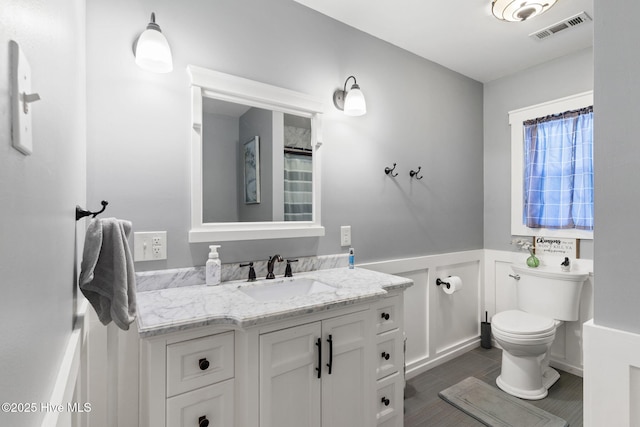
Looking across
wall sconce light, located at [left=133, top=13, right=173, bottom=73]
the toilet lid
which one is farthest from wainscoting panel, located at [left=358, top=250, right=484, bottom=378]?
wall sconce light, located at [left=133, top=13, right=173, bottom=73]

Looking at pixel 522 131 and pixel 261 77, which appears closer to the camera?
pixel 261 77

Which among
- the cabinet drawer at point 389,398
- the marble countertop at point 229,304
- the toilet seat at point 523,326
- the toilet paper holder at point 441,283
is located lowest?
the cabinet drawer at point 389,398

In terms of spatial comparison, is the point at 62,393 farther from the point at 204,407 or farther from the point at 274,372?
the point at 274,372

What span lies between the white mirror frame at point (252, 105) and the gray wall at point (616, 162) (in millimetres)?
1286

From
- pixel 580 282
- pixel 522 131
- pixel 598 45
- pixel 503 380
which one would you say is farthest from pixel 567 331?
pixel 598 45

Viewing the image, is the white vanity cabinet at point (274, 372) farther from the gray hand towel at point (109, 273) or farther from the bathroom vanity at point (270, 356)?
the gray hand towel at point (109, 273)

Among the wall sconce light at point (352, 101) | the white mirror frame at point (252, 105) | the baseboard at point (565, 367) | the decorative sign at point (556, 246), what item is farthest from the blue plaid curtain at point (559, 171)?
the white mirror frame at point (252, 105)

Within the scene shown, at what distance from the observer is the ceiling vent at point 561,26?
1988mm

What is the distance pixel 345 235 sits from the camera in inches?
80.4

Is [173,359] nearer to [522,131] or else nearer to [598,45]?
[598,45]

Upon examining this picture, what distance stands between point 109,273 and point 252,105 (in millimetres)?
1099

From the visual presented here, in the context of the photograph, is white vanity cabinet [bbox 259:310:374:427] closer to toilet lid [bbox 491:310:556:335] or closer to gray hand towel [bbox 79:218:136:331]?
gray hand towel [bbox 79:218:136:331]

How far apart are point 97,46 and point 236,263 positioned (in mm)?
1163

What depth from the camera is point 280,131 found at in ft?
5.83
